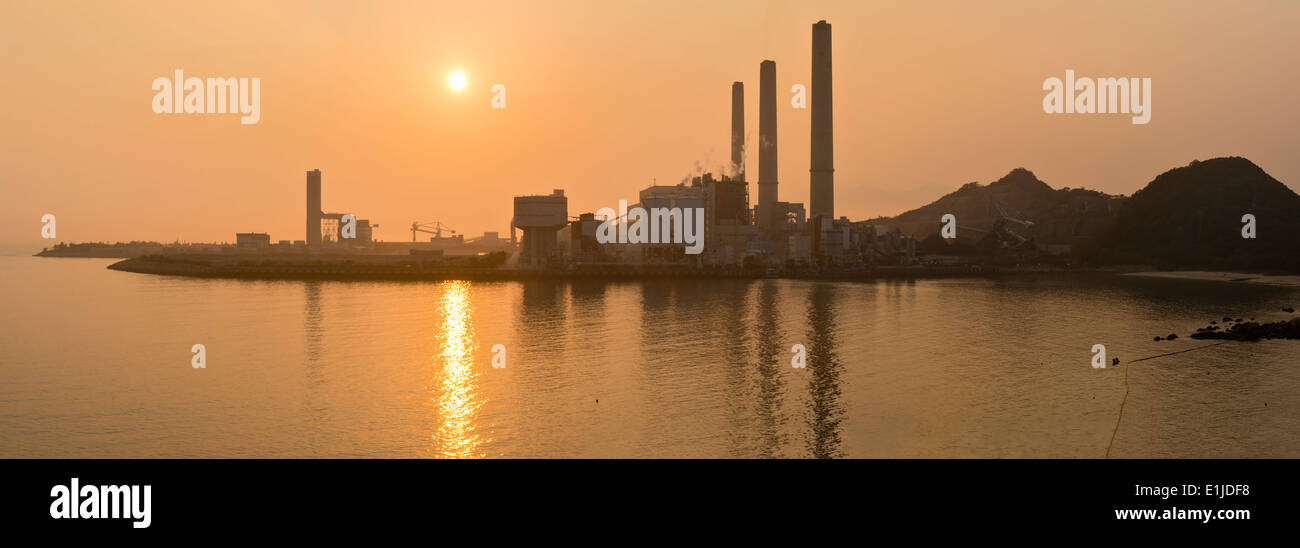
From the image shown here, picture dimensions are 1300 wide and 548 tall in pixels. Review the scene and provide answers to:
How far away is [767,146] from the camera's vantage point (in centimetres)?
16225

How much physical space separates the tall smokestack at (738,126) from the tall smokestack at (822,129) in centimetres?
2968

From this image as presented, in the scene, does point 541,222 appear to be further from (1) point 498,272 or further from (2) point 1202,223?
(2) point 1202,223

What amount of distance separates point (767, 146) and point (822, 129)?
2307cm

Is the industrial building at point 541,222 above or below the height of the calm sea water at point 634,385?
above

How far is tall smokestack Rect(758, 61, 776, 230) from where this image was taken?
160375 mm

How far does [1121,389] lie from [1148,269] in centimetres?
14077

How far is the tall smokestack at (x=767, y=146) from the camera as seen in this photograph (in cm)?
16038

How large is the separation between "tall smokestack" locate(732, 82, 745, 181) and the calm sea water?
109 metres

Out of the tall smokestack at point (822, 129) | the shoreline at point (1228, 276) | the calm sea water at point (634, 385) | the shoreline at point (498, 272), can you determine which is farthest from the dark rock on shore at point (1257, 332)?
the tall smokestack at point (822, 129)

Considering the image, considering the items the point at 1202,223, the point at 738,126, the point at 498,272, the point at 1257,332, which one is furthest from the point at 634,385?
the point at 1202,223

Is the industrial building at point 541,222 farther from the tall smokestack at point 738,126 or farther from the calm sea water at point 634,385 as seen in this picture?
the calm sea water at point 634,385

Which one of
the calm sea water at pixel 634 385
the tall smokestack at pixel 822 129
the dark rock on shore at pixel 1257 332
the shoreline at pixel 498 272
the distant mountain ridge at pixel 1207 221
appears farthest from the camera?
the distant mountain ridge at pixel 1207 221
